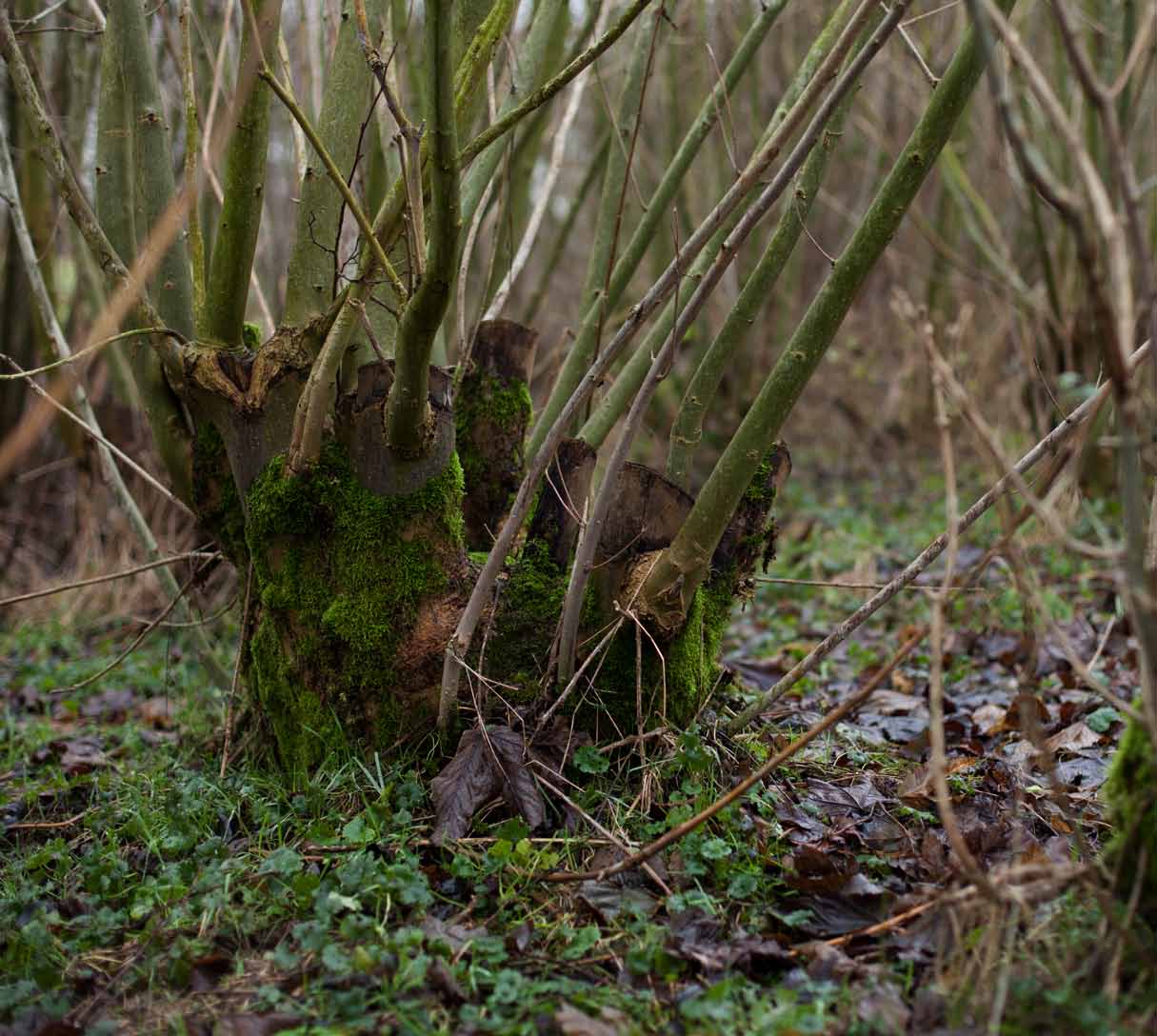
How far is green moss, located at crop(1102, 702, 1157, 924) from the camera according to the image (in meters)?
1.59

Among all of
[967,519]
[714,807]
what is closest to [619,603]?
[714,807]

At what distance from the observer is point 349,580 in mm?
2455

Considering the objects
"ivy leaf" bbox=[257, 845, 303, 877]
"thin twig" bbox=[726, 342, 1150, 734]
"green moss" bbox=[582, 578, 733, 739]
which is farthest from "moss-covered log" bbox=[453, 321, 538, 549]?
"ivy leaf" bbox=[257, 845, 303, 877]

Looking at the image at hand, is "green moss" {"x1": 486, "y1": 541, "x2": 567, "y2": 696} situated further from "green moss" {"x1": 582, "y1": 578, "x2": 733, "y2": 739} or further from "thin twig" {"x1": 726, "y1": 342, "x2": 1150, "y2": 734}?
"thin twig" {"x1": 726, "y1": 342, "x2": 1150, "y2": 734}

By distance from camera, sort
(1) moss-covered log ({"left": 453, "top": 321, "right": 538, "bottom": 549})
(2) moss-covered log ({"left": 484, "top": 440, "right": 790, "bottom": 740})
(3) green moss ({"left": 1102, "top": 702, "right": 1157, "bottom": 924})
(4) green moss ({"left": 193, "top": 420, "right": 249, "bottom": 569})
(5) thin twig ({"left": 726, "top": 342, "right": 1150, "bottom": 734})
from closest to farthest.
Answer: (3) green moss ({"left": 1102, "top": 702, "right": 1157, "bottom": 924}) → (5) thin twig ({"left": 726, "top": 342, "right": 1150, "bottom": 734}) → (2) moss-covered log ({"left": 484, "top": 440, "right": 790, "bottom": 740}) → (4) green moss ({"left": 193, "top": 420, "right": 249, "bottom": 569}) → (1) moss-covered log ({"left": 453, "top": 321, "right": 538, "bottom": 549})

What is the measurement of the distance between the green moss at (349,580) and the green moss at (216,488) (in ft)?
0.52

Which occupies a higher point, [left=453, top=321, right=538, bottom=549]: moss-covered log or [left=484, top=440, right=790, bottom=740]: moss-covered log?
[left=453, top=321, right=538, bottom=549]: moss-covered log

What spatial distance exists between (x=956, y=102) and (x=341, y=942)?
1997mm

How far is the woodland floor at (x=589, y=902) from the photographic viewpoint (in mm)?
1646

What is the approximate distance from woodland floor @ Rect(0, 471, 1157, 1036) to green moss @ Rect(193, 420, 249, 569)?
0.64 metres

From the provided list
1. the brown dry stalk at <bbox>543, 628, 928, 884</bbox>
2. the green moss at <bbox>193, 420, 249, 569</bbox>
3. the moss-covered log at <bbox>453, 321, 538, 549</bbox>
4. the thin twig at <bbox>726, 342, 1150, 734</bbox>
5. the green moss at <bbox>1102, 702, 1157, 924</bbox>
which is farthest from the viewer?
the moss-covered log at <bbox>453, 321, 538, 549</bbox>

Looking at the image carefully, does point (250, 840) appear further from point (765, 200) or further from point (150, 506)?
point (150, 506)

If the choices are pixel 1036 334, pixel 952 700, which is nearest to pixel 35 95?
pixel 952 700

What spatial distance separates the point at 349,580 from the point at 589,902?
96cm
